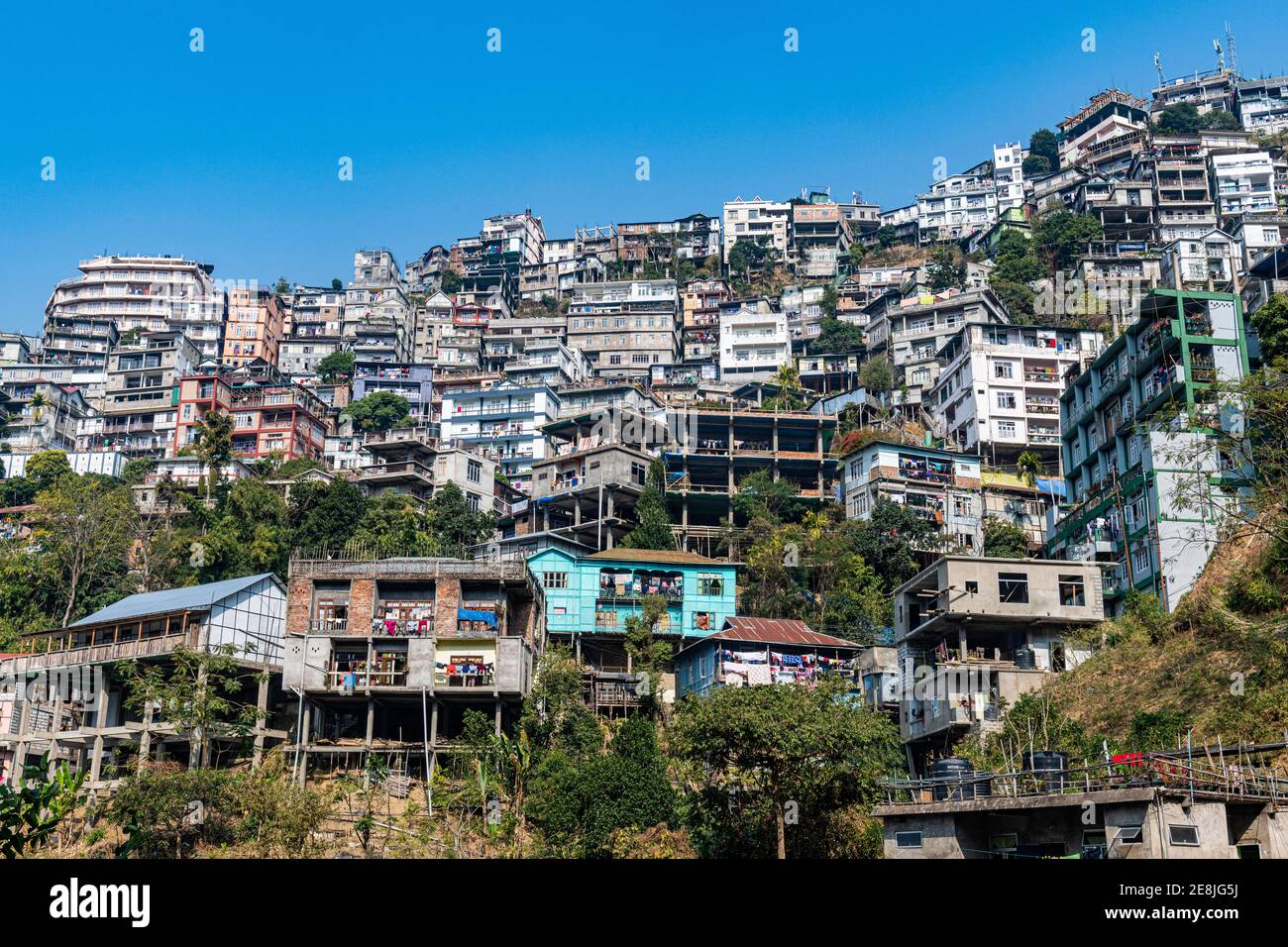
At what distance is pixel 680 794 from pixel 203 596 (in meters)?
21.1

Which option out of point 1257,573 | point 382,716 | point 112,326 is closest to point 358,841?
point 382,716

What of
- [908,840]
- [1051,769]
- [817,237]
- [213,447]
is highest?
[817,237]

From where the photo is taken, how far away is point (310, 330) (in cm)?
12731

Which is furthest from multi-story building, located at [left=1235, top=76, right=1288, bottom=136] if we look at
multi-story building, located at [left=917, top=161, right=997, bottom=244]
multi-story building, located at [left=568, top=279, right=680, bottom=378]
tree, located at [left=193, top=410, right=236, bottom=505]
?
tree, located at [left=193, top=410, right=236, bottom=505]

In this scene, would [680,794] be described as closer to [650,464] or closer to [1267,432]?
[1267,432]

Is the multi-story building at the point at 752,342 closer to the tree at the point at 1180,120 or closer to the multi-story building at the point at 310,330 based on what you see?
the multi-story building at the point at 310,330

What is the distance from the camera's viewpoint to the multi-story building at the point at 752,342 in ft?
340

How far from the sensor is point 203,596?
4731cm

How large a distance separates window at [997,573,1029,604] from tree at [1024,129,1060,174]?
105002 mm

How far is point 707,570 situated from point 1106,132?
333 ft

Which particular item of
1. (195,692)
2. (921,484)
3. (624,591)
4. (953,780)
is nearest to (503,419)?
(921,484)

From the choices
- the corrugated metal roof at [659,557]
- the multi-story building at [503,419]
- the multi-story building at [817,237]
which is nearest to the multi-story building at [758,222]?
the multi-story building at [817,237]

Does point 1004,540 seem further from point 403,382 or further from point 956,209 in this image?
point 956,209
